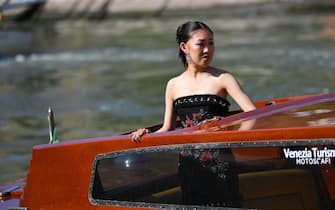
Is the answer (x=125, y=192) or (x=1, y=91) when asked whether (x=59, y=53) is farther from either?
(x=125, y=192)

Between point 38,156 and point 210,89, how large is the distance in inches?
40.4

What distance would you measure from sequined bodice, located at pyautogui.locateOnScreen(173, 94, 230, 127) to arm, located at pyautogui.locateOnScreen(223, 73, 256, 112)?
8 cm

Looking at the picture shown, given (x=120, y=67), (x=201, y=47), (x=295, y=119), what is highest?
(x=120, y=67)

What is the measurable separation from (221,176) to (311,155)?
50cm

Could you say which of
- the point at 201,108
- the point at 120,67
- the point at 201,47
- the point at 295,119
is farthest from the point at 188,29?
the point at 120,67

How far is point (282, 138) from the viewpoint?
163 inches

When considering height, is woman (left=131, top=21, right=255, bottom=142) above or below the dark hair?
below

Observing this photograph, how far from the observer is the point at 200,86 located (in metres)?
5.35

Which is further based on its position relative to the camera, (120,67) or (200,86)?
(120,67)

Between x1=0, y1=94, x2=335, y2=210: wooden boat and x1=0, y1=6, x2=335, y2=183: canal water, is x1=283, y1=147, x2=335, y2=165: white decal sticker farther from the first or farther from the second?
x1=0, y1=6, x2=335, y2=183: canal water

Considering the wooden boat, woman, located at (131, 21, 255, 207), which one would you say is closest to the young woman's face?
woman, located at (131, 21, 255, 207)

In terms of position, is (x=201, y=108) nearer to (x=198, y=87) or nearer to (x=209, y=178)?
(x=198, y=87)

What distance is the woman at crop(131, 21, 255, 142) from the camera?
530 centimetres

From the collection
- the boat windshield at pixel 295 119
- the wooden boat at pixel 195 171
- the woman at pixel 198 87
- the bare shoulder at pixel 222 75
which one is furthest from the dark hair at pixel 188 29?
the boat windshield at pixel 295 119
